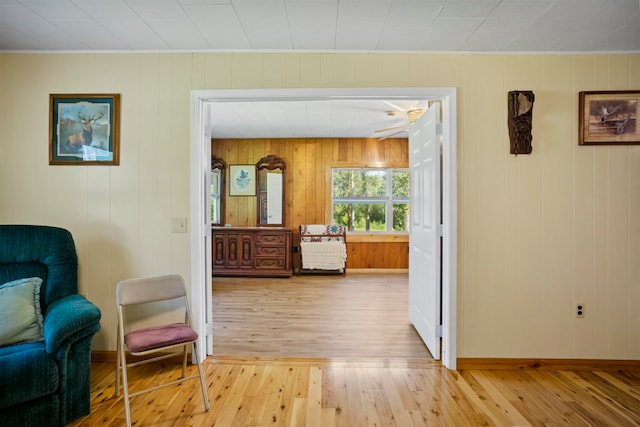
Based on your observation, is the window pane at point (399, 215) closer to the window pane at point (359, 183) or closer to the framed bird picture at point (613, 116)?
the window pane at point (359, 183)

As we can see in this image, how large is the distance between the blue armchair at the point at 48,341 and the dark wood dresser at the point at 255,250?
3.29 m

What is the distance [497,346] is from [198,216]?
249 cm

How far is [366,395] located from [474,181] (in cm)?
171

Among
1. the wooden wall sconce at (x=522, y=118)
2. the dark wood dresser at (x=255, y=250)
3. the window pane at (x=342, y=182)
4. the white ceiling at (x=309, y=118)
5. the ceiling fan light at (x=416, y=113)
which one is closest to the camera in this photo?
the wooden wall sconce at (x=522, y=118)

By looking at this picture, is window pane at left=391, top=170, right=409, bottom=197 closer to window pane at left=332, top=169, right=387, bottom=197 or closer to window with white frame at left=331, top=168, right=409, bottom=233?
window with white frame at left=331, top=168, right=409, bottom=233

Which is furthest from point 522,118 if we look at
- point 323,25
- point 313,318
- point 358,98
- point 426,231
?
point 313,318

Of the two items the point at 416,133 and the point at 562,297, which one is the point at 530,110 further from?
the point at 562,297

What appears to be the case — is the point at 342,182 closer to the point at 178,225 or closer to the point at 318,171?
the point at 318,171

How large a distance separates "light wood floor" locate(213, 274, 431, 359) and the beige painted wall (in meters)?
0.83

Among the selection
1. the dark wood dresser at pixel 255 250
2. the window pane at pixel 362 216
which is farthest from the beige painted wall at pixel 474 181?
the window pane at pixel 362 216

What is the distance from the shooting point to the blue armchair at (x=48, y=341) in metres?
1.70

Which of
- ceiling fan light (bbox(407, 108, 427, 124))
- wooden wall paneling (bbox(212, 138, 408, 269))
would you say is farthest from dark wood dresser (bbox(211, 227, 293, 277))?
ceiling fan light (bbox(407, 108, 427, 124))

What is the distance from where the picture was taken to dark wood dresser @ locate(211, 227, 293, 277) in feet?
18.7

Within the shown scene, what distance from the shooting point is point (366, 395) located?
7.22ft
